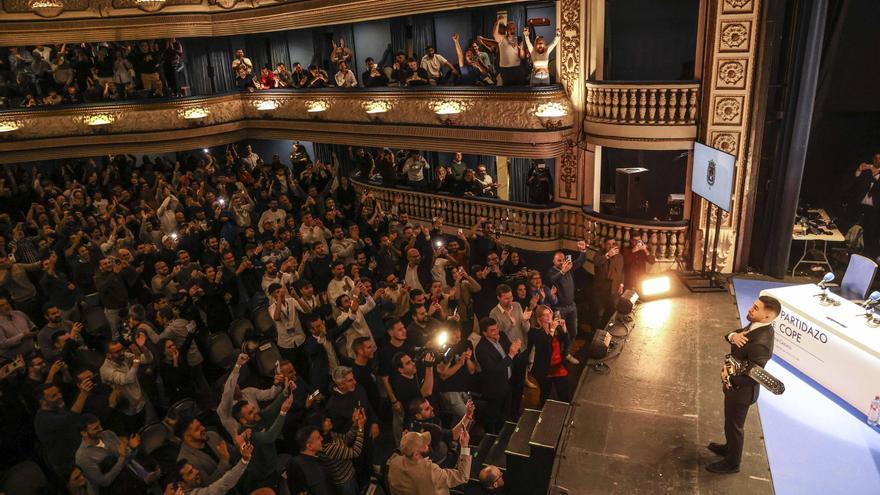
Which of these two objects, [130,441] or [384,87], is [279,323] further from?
[384,87]

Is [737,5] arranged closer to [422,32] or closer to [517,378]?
[517,378]

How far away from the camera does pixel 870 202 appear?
9.41 meters

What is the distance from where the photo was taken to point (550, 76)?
11.3m

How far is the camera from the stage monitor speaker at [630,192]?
10.3 metres

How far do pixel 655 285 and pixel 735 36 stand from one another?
391 centimetres

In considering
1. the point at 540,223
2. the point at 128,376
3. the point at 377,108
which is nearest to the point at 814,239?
the point at 540,223

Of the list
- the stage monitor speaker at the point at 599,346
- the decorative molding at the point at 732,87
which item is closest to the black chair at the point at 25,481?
the stage monitor speaker at the point at 599,346

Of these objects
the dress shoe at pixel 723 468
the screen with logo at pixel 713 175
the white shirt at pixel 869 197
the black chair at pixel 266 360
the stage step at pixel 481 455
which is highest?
the screen with logo at pixel 713 175

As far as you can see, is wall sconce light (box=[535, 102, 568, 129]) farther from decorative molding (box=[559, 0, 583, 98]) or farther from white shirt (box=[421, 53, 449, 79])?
white shirt (box=[421, 53, 449, 79])

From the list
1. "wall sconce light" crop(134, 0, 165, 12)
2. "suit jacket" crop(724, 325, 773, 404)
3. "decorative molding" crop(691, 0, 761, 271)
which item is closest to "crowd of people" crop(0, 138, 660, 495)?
"suit jacket" crop(724, 325, 773, 404)

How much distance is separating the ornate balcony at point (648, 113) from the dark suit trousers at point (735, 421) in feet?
18.6

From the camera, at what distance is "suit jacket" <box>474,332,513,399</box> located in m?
6.08

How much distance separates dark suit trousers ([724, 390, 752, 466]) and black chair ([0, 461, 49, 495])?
5892 millimetres

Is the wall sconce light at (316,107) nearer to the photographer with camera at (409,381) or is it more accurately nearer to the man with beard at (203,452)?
the photographer with camera at (409,381)
